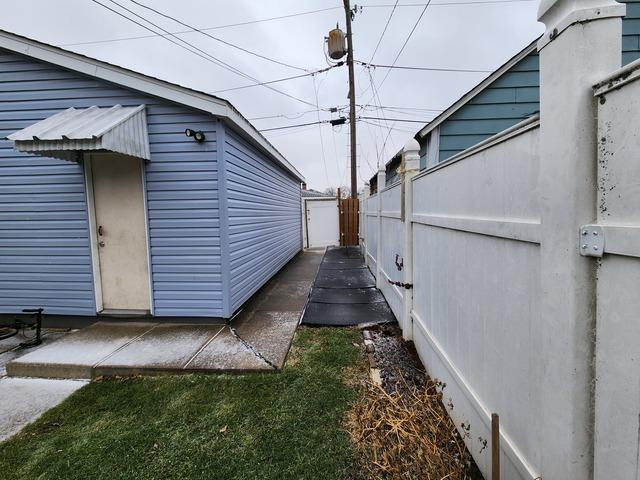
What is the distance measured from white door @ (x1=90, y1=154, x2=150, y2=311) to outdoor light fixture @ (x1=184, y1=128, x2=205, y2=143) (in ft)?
2.82

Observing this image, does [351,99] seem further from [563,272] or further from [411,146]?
[563,272]

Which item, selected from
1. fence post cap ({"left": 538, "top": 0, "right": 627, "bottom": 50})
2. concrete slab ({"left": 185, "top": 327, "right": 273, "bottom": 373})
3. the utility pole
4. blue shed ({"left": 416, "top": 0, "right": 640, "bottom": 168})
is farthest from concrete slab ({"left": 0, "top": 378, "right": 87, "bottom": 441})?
the utility pole

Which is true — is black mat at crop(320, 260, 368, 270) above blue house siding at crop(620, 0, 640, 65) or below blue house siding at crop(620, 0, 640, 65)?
below

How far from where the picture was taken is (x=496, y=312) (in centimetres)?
158

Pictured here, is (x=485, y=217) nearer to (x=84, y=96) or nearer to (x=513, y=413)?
(x=513, y=413)

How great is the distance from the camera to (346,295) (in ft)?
18.1

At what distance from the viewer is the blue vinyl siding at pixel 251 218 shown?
4.43 meters

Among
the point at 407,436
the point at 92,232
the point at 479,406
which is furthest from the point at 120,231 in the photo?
the point at 479,406

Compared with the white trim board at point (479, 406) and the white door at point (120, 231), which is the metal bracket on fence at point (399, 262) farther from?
the white door at point (120, 231)

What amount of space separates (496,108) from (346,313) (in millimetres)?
4486

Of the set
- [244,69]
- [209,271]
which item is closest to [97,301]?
[209,271]

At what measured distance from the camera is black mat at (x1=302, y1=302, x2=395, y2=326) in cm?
424

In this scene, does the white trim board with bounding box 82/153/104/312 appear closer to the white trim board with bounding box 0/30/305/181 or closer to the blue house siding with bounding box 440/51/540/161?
the white trim board with bounding box 0/30/305/181

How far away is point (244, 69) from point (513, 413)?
12.2 meters
